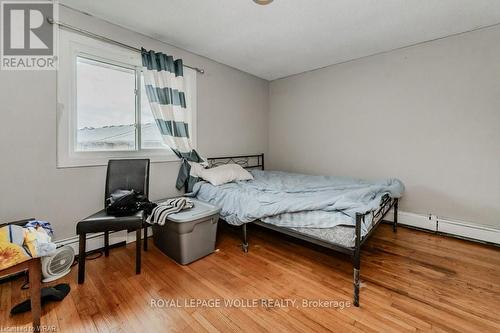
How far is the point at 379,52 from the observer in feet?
10.1

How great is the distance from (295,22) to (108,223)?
8.75ft

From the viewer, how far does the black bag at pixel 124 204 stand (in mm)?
1897

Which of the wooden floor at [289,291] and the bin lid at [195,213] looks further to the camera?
the bin lid at [195,213]

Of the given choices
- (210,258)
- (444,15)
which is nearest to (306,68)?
(444,15)

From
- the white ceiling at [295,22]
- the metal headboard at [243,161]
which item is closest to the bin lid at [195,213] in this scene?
the metal headboard at [243,161]

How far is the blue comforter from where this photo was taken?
1.76 m

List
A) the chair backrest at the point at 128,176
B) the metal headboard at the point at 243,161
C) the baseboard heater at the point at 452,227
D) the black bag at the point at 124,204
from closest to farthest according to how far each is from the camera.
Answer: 1. the black bag at the point at 124,204
2. the chair backrest at the point at 128,176
3. the baseboard heater at the point at 452,227
4. the metal headboard at the point at 243,161

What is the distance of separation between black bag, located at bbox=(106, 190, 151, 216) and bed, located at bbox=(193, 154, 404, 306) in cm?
84

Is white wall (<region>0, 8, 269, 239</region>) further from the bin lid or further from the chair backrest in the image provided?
the bin lid

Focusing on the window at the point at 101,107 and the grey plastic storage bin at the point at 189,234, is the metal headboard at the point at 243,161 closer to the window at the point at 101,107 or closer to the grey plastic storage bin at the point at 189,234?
the window at the point at 101,107

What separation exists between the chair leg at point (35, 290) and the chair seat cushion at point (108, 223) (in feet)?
1.47

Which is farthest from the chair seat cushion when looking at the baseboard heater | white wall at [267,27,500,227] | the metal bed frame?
the baseboard heater

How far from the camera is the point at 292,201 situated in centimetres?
202

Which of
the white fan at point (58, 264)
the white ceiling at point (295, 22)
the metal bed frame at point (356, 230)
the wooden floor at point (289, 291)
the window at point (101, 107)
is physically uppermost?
the white ceiling at point (295, 22)
